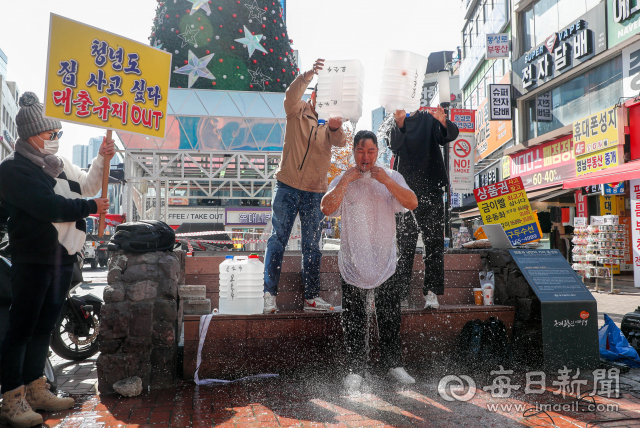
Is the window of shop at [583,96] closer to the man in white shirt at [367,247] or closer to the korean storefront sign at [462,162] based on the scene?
the korean storefront sign at [462,162]

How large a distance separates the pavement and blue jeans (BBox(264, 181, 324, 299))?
85 centimetres

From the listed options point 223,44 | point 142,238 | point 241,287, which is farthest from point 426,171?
point 223,44

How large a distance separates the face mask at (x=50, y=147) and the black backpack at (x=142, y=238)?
0.89m

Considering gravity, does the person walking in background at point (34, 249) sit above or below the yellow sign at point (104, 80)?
below

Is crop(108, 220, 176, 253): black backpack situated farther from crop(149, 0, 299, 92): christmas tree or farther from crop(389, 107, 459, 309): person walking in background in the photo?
crop(149, 0, 299, 92): christmas tree

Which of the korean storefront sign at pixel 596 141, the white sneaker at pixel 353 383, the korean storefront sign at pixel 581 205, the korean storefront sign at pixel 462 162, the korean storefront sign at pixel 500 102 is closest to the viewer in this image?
the white sneaker at pixel 353 383

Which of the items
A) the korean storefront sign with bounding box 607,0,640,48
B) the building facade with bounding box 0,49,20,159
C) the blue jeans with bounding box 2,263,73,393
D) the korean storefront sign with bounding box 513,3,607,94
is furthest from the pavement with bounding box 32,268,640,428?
the building facade with bounding box 0,49,20,159

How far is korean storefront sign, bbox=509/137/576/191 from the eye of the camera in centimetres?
1661

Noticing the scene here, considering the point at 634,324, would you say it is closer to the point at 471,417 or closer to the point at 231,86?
the point at 471,417

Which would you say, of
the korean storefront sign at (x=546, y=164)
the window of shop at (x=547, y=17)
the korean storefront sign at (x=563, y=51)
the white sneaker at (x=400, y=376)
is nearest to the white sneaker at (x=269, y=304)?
the white sneaker at (x=400, y=376)

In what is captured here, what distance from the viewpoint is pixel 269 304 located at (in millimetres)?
4262

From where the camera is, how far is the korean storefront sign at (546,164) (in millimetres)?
16609

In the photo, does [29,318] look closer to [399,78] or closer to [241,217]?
[399,78]

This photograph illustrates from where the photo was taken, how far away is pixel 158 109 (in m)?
4.30
